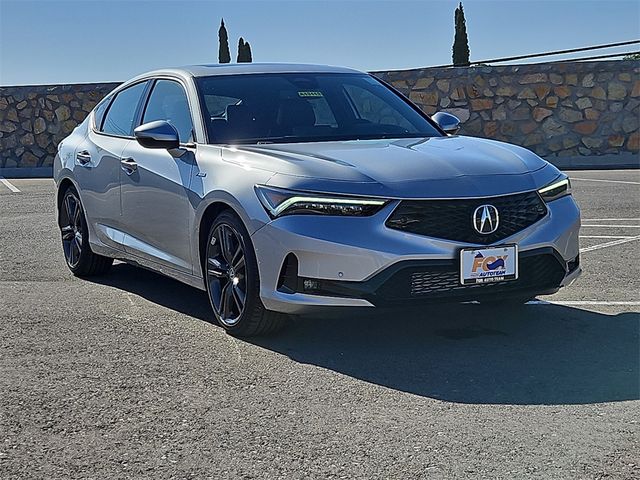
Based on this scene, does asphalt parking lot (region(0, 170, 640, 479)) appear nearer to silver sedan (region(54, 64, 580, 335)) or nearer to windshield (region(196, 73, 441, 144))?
silver sedan (region(54, 64, 580, 335))

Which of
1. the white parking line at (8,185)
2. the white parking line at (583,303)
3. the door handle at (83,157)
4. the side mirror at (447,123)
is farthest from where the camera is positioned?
the white parking line at (8,185)

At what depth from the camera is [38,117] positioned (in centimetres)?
2111

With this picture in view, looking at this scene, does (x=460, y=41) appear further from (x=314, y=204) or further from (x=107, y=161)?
(x=314, y=204)

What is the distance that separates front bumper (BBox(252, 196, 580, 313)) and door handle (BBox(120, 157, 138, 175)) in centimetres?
162

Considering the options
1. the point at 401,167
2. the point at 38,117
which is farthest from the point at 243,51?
the point at 401,167

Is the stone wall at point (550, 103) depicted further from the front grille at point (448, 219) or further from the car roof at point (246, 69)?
the front grille at point (448, 219)

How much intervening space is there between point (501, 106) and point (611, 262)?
11.3 m

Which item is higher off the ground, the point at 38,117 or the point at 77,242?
the point at 38,117

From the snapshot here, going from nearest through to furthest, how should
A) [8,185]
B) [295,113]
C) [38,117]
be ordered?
[295,113]
[8,185]
[38,117]

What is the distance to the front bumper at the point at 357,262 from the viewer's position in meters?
5.10

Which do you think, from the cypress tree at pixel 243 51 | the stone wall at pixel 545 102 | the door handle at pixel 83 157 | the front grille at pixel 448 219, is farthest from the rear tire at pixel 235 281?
the cypress tree at pixel 243 51

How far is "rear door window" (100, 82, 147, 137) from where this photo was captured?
727 centimetres

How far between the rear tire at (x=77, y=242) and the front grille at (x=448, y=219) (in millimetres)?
3243

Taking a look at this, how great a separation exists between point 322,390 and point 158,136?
2183 mm
